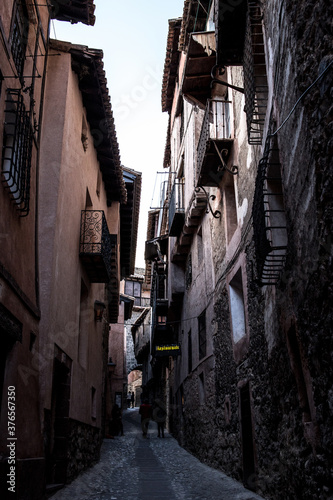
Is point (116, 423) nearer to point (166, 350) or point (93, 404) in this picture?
point (166, 350)

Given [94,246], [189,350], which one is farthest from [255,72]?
[189,350]

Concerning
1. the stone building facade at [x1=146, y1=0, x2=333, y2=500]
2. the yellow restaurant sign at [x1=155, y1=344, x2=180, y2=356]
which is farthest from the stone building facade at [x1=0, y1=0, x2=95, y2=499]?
the yellow restaurant sign at [x1=155, y1=344, x2=180, y2=356]

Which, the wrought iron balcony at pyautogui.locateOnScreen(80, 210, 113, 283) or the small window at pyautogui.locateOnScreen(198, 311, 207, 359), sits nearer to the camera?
the wrought iron balcony at pyautogui.locateOnScreen(80, 210, 113, 283)

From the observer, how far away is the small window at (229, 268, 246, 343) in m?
9.17

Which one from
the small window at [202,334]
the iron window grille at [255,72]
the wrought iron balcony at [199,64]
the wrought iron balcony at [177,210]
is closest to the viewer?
the iron window grille at [255,72]

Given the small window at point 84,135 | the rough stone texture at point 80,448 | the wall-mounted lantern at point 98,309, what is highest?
the small window at point 84,135

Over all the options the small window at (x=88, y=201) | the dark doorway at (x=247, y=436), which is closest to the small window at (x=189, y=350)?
the small window at (x=88, y=201)

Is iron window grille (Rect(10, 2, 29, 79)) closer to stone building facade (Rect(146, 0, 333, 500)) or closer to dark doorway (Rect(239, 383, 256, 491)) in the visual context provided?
stone building facade (Rect(146, 0, 333, 500))

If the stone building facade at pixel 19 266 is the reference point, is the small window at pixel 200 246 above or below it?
above

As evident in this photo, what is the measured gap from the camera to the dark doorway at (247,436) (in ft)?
25.7

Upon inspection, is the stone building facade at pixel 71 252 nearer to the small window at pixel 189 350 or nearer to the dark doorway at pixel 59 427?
the dark doorway at pixel 59 427

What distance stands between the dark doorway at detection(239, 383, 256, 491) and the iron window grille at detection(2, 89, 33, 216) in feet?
16.0

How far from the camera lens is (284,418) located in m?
5.89

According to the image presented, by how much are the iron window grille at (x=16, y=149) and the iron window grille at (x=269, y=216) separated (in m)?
3.19
